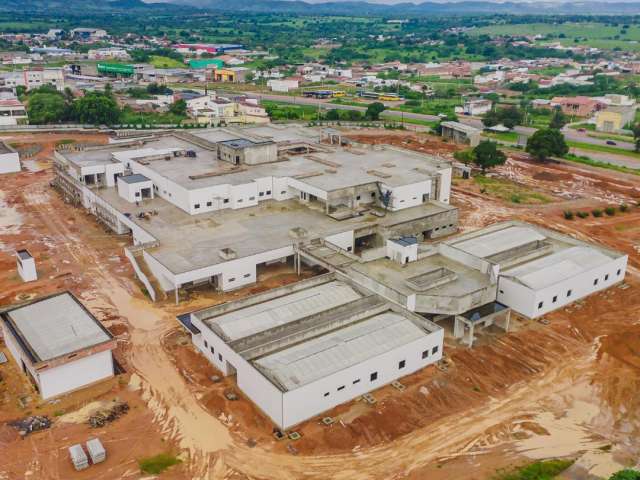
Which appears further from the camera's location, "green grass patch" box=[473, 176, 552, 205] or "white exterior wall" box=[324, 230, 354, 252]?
"green grass patch" box=[473, 176, 552, 205]

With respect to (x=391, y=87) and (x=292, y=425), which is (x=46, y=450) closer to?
(x=292, y=425)

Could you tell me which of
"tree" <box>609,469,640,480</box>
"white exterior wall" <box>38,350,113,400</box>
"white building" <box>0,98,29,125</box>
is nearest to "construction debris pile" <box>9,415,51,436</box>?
"white exterior wall" <box>38,350,113,400</box>

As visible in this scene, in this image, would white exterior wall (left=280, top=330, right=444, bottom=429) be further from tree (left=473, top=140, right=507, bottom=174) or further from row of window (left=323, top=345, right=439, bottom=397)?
tree (left=473, top=140, right=507, bottom=174)

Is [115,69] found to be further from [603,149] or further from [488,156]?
[603,149]

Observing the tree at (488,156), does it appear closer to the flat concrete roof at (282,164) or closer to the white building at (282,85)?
the flat concrete roof at (282,164)

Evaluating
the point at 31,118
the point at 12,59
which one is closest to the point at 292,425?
the point at 31,118

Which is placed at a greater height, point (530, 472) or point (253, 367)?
point (253, 367)
